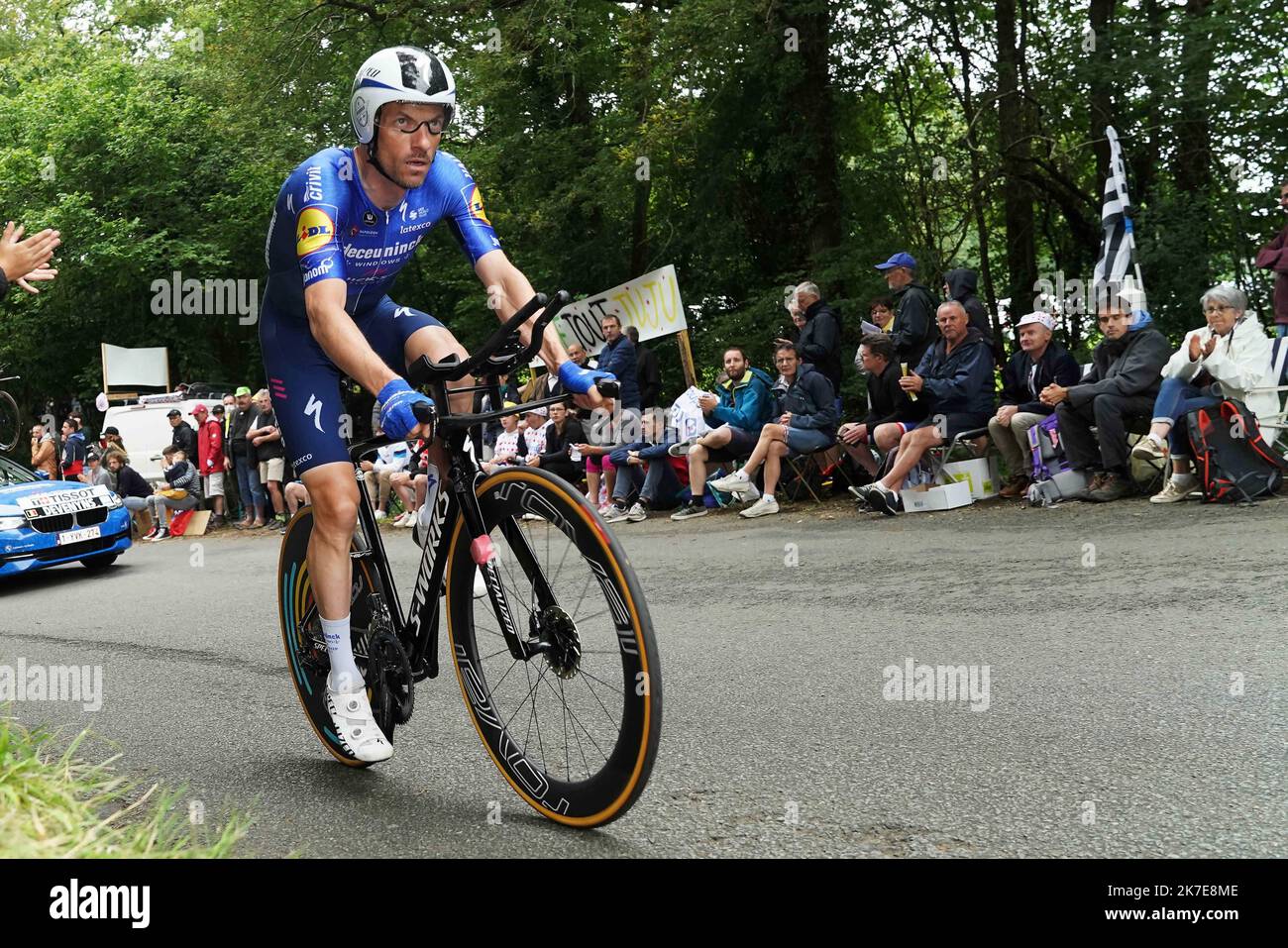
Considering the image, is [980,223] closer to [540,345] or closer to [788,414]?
[788,414]

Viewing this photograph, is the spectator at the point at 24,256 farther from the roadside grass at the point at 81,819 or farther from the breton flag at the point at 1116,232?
the breton flag at the point at 1116,232

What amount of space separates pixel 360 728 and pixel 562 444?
11.0 meters

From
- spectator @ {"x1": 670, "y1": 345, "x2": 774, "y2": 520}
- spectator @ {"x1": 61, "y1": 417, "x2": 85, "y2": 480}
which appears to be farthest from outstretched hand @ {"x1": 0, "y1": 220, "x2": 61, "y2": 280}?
spectator @ {"x1": 61, "y1": 417, "x2": 85, "y2": 480}

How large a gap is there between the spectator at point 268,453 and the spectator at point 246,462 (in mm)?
138

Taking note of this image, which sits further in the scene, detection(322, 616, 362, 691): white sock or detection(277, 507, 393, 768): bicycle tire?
detection(277, 507, 393, 768): bicycle tire

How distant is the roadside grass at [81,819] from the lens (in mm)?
2926

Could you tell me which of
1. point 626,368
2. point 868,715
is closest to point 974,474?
point 626,368

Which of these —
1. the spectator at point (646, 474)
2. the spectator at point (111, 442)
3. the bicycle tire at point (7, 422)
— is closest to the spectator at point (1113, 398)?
the spectator at point (646, 474)

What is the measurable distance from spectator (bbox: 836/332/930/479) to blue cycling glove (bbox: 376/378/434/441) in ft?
30.3

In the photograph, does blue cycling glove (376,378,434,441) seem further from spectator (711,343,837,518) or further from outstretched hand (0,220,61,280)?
spectator (711,343,837,518)

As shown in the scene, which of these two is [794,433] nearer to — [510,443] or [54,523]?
[510,443]

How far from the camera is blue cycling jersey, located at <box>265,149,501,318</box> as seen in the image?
13.3 feet

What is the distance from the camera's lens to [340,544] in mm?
4312
